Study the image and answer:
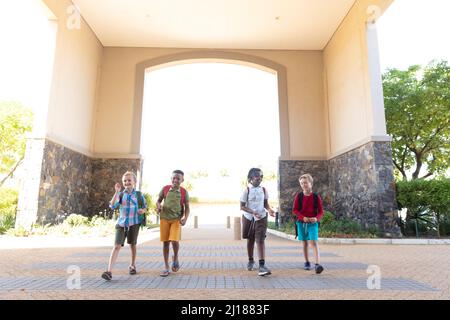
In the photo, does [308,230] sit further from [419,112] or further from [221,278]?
[419,112]

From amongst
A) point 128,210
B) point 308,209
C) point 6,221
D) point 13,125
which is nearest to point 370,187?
point 308,209

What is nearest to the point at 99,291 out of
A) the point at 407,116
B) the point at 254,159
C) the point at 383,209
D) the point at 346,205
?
the point at 383,209

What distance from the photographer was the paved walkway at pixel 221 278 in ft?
11.7

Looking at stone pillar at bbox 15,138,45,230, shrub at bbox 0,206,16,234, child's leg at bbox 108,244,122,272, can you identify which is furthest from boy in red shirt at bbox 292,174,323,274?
shrub at bbox 0,206,16,234

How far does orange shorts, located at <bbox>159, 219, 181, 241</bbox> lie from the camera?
4742 mm

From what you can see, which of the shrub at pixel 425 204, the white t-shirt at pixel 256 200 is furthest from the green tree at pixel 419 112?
the white t-shirt at pixel 256 200

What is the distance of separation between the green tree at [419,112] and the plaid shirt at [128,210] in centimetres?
1357

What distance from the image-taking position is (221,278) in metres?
4.43

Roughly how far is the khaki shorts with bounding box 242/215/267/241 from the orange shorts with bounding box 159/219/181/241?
1.14 meters

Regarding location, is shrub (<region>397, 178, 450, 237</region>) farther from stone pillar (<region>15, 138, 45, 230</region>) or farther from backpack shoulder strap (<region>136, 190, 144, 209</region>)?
stone pillar (<region>15, 138, 45, 230</region>)

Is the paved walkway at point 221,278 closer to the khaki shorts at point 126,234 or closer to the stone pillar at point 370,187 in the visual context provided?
the khaki shorts at point 126,234
